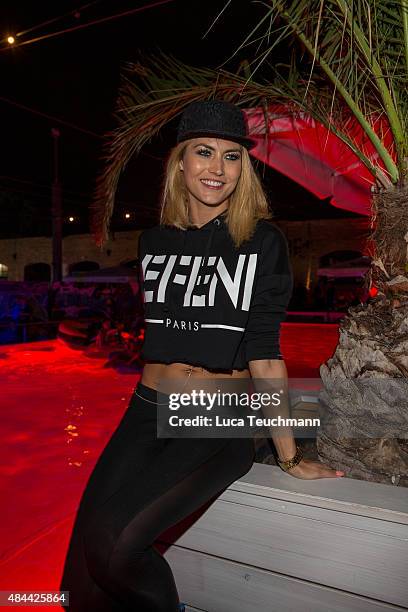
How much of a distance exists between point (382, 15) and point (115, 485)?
81.5 inches

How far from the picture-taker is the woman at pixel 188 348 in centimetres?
142

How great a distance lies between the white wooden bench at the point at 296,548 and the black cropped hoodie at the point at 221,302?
455mm

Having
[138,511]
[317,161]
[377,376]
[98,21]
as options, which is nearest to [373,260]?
[377,376]

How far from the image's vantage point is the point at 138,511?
1.40m

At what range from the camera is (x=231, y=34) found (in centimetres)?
287

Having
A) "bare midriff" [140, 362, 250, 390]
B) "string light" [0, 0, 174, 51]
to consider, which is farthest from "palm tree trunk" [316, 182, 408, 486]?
"string light" [0, 0, 174, 51]

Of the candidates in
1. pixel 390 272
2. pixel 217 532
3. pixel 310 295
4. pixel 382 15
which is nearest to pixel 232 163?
pixel 390 272

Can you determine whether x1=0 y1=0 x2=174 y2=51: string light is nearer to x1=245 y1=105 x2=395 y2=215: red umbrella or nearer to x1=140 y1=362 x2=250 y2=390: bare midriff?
x1=245 y1=105 x2=395 y2=215: red umbrella

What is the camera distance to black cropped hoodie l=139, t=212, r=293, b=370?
5.53ft

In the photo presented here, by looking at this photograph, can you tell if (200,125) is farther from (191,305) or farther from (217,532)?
(217,532)

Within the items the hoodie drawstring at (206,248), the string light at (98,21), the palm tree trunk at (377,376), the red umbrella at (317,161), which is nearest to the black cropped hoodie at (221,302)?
the hoodie drawstring at (206,248)

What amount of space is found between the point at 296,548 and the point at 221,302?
2.72 ft

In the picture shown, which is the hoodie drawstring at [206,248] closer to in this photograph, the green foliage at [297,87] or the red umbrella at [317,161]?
the green foliage at [297,87]

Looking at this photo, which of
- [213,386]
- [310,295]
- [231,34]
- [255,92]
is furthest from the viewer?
[310,295]
